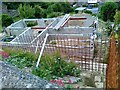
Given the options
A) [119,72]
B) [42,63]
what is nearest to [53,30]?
[42,63]

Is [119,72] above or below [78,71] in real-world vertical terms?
above

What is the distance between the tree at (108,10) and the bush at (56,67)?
6012 millimetres

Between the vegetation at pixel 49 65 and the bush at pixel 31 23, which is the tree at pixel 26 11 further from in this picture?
the vegetation at pixel 49 65

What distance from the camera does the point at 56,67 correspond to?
3.39 meters

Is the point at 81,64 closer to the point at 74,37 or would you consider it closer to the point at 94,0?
the point at 74,37

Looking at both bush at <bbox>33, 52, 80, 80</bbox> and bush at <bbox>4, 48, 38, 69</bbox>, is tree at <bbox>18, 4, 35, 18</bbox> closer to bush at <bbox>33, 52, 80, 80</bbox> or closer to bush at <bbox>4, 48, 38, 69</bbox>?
bush at <bbox>4, 48, 38, 69</bbox>

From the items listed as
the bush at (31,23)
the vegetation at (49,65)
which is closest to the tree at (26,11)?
the bush at (31,23)

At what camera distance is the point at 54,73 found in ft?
10.8

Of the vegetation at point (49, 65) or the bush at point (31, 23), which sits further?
the bush at point (31, 23)

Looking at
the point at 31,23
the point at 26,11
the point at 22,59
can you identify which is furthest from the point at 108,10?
the point at 22,59

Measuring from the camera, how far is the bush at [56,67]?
128 inches

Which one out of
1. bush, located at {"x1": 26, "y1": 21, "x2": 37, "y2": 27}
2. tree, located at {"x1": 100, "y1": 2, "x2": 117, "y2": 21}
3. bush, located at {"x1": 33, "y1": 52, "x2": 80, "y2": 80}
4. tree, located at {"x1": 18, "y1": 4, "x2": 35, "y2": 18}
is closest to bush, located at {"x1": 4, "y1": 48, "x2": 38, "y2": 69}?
bush, located at {"x1": 33, "y1": 52, "x2": 80, "y2": 80}

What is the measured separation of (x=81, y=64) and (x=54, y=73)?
1.94ft

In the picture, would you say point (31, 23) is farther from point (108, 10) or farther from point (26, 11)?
point (108, 10)
